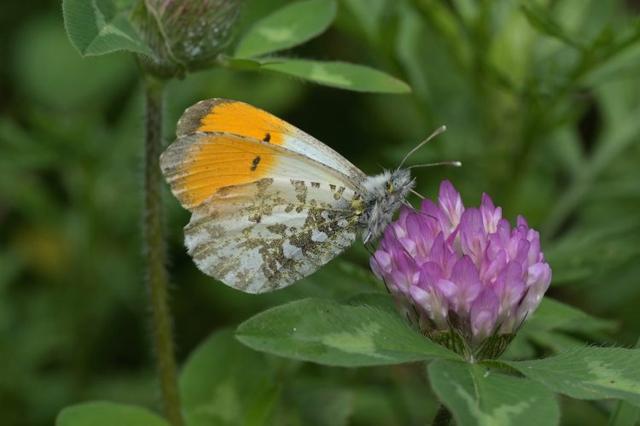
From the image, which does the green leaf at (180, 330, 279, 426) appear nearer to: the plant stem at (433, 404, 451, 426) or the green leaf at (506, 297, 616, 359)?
the green leaf at (506, 297, 616, 359)

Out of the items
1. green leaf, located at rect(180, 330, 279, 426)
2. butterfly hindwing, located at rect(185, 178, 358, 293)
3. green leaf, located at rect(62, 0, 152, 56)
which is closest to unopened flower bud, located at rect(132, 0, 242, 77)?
green leaf, located at rect(62, 0, 152, 56)

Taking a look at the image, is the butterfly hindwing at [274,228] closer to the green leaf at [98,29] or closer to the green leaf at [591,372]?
the green leaf at [98,29]

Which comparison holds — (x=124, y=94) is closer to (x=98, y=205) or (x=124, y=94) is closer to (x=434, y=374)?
(x=98, y=205)

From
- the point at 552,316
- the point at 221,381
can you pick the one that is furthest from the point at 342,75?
the point at 221,381

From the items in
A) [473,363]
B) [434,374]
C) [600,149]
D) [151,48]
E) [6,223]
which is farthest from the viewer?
[6,223]

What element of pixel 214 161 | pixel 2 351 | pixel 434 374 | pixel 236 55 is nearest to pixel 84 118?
pixel 2 351

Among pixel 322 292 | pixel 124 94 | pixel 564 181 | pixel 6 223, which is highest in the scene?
pixel 322 292
